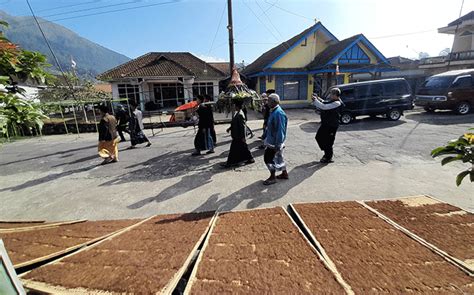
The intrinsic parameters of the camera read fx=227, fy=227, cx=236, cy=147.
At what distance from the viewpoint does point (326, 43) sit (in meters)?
19.1

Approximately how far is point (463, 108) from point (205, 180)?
560 inches

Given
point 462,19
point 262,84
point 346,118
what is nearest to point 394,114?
point 346,118

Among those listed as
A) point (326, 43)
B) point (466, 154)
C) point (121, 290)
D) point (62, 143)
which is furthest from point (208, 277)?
point (326, 43)

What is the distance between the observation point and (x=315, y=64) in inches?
692

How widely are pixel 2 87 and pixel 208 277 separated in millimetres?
1984

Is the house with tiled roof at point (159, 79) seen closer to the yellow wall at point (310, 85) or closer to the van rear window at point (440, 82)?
the yellow wall at point (310, 85)

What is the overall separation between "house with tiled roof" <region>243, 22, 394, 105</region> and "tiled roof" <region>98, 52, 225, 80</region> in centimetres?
462

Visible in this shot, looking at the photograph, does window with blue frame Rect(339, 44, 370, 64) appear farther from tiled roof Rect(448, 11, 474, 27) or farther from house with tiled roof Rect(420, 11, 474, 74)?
tiled roof Rect(448, 11, 474, 27)

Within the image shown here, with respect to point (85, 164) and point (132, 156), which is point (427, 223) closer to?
point (132, 156)

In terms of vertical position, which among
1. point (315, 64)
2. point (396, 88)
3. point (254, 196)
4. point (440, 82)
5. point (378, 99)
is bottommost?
point (254, 196)

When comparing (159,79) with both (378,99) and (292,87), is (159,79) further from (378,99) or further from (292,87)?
(378,99)

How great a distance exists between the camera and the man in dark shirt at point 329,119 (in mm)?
5289

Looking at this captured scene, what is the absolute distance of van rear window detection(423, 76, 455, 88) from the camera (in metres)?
11.7

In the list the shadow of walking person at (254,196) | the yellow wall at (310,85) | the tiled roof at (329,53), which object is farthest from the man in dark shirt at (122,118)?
the yellow wall at (310,85)
